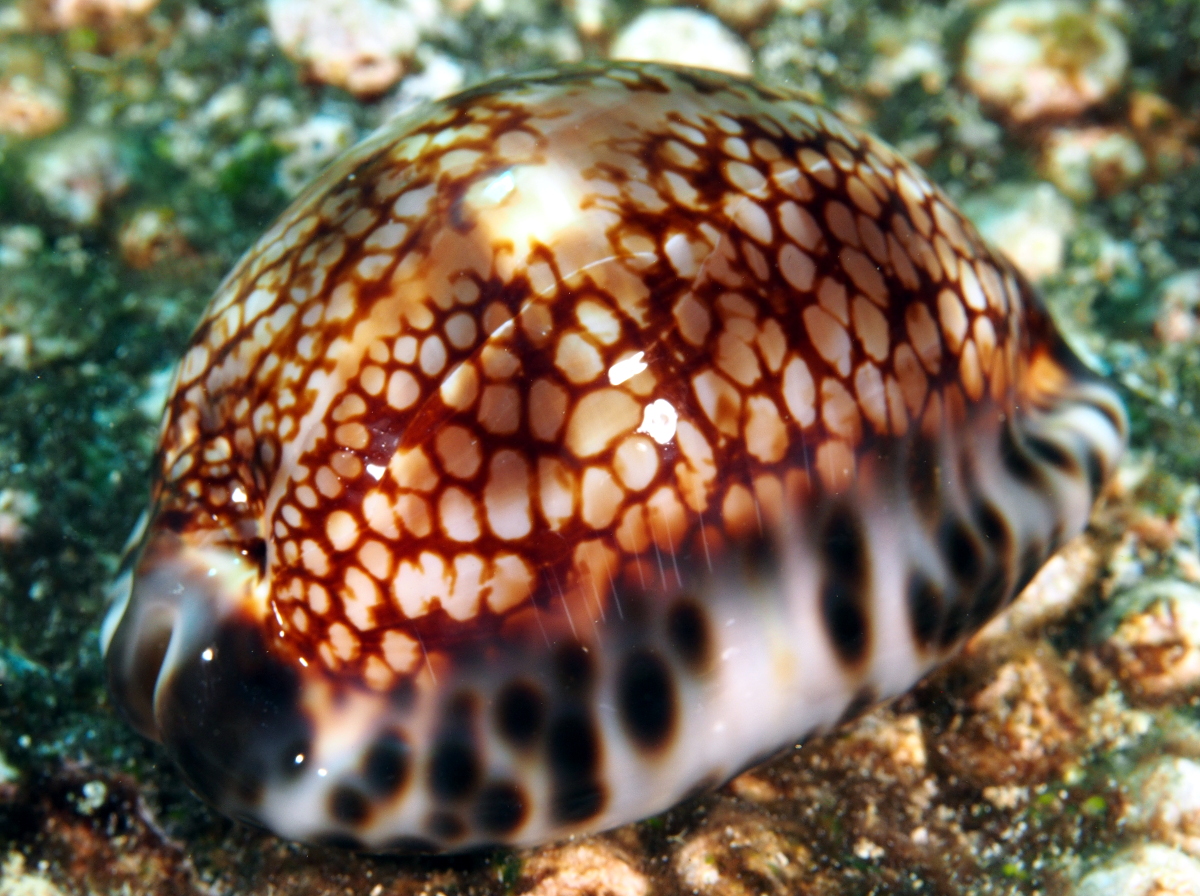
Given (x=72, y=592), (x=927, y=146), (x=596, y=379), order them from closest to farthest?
(x=596, y=379), (x=72, y=592), (x=927, y=146)

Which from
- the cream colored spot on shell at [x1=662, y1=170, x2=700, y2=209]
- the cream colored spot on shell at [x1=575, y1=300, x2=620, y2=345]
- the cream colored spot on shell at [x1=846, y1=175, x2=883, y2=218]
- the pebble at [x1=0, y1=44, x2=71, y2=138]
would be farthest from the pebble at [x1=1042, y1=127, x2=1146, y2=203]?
the pebble at [x1=0, y1=44, x2=71, y2=138]

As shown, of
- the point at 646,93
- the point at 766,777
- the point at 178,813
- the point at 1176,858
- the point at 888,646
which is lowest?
the point at 178,813

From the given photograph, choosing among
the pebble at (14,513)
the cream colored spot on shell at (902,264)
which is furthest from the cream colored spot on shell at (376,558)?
→ the pebble at (14,513)

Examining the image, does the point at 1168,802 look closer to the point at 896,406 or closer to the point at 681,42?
the point at 896,406

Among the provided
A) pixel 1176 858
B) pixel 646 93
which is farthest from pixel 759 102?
pixel 1176 858

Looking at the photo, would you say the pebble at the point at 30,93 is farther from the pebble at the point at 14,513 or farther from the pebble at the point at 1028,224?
the pebble at the point at 1028,224

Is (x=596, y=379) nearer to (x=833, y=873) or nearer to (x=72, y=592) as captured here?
(x=833, y=873)

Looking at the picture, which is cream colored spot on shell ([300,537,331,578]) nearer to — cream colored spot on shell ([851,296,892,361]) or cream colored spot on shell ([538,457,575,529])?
cream colored spot on shell ([538,457,575,529])
